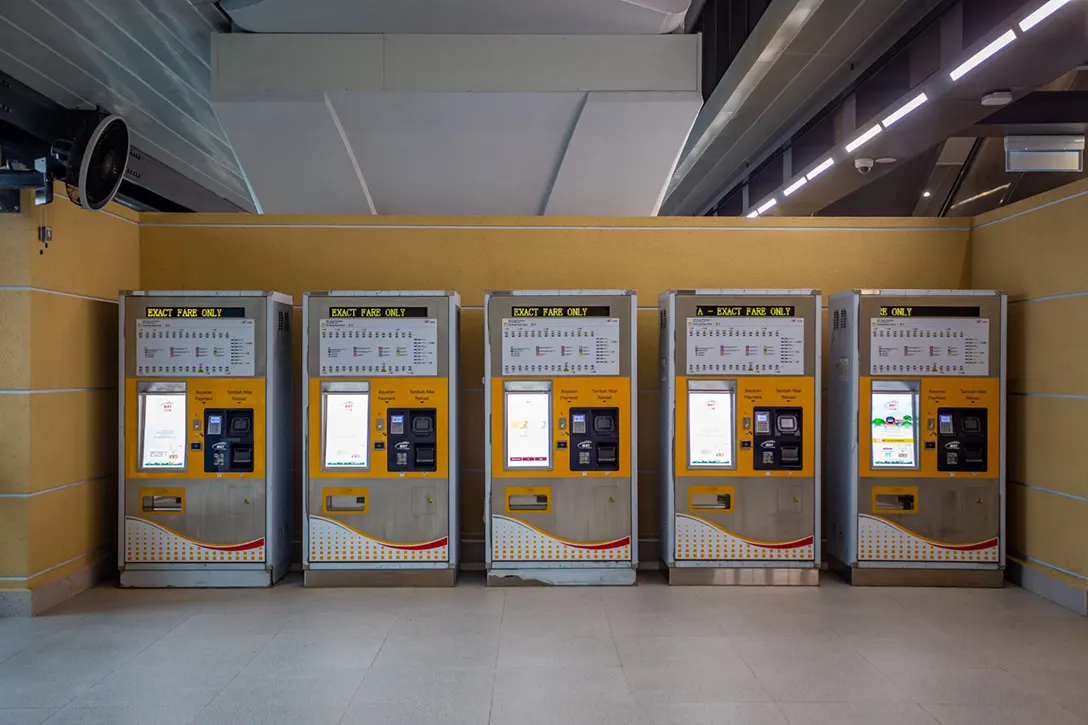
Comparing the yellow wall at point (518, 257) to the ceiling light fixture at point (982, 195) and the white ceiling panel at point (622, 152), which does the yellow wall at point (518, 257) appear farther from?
the ceiling light fixture at point (982, 195)

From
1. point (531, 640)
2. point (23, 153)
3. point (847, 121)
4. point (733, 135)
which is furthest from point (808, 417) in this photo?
point (23, 153)

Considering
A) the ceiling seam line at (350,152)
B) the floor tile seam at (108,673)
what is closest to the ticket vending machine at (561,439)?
the floor tile seam at (108,673)

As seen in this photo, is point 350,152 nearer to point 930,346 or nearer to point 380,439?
point 380,439

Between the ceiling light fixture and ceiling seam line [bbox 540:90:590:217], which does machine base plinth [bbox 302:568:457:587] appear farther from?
the ceiling light fixture

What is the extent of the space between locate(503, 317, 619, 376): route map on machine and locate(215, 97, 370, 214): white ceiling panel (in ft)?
9.97

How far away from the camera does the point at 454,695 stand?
12.8ft

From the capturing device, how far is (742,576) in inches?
234

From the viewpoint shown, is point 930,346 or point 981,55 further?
point 930,346

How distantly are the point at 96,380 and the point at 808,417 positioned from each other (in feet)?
16.9

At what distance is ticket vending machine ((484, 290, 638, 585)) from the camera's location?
5879 mm

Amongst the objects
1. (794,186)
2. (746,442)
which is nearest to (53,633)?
(746,442)

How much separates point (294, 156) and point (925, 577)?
6610 mm

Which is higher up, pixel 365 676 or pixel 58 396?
pixel 58 396

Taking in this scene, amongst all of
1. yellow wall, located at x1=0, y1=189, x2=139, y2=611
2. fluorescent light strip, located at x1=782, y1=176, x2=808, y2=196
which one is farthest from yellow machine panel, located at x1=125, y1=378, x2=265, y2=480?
fluorescent light strip, located at x1=782, y1=176, x2=808, y2=196
